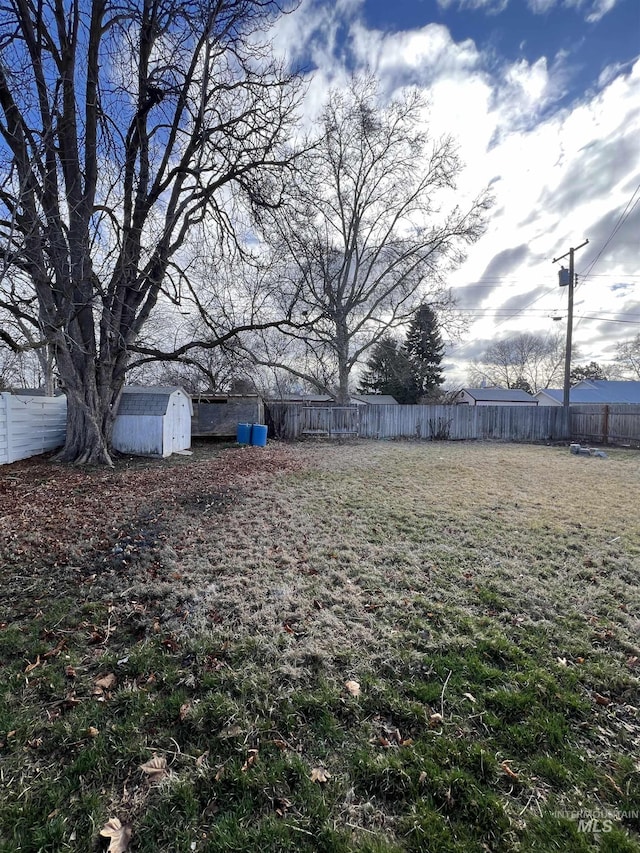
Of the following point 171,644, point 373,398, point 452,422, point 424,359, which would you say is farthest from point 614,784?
→ point 373,398

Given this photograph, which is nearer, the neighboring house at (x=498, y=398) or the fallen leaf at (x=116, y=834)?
the fallen leaf at (x=116, y=834)

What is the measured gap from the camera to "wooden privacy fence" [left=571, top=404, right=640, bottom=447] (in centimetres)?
1449

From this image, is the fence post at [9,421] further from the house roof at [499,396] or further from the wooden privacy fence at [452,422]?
the house roof at [499,396]

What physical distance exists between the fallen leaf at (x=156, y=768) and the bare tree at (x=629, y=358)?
48.8 metres

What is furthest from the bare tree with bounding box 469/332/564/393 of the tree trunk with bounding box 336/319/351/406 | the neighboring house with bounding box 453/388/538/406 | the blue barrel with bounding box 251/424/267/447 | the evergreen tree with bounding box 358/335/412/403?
the blue barrel with bounding box 251/424/267/447

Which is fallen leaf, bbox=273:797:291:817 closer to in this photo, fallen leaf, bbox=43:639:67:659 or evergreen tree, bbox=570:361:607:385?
fallen leaf, bbox=43:639:67:659

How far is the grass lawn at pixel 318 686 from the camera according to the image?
1434mm

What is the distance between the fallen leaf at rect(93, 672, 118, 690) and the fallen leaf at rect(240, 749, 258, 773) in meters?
0.95

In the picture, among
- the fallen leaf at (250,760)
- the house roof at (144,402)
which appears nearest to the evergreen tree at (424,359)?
the house roof at (144,402)

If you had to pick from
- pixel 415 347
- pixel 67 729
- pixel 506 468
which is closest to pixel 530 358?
pixel 415 347

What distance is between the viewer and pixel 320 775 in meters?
1.59

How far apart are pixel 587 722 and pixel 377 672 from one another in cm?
105

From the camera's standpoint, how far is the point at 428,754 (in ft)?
5.52

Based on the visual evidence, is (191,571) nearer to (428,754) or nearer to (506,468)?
(428,754)
